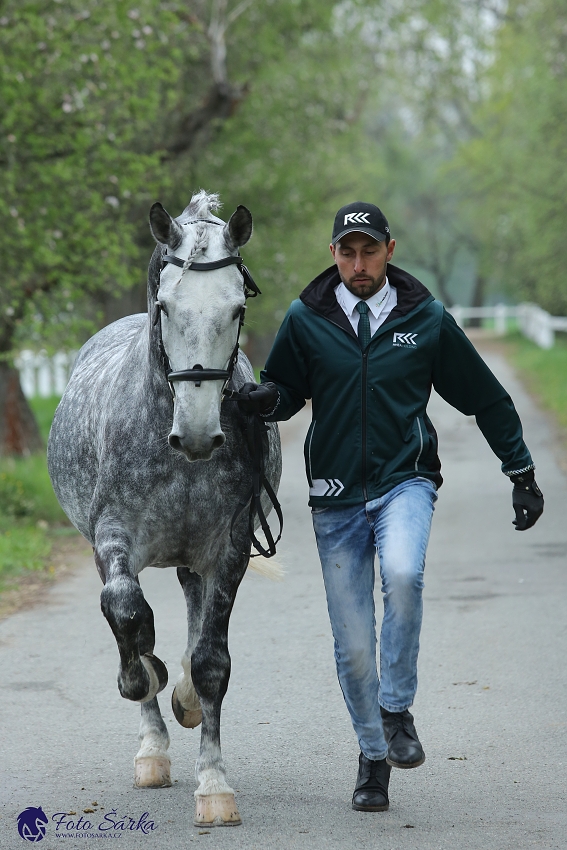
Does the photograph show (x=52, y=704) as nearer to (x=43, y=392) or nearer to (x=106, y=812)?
(x=106, y=812)

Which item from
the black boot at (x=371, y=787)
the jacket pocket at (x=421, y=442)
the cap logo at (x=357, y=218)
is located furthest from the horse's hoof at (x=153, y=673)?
the cap logo at (x=357, y=218)

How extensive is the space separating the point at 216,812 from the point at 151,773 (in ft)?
1.84

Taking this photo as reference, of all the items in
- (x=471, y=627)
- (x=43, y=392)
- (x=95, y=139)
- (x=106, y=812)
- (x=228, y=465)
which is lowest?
(x=43, y=392)

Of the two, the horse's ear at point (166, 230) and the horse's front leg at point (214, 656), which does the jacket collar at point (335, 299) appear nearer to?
the horse's ear at point (166, 230)

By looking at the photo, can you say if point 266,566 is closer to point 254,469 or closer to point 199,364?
point 254,469

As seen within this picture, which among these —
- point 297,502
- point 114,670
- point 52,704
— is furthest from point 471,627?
point 297,502

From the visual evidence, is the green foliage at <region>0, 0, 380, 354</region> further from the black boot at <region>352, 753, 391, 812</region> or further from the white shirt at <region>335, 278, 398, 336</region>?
the black boot at <region>352, 753, 391, 812</region>

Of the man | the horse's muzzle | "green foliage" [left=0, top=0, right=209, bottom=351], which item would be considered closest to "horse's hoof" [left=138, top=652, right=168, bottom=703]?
the man

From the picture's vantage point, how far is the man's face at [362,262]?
4805mm

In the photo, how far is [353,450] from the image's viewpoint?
189 inches

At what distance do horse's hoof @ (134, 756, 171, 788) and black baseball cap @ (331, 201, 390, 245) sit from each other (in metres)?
2.31

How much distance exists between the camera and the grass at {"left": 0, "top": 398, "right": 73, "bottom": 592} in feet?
33.9

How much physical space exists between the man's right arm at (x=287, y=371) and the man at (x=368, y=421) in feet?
0.06

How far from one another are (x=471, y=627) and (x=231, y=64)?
13536mm
